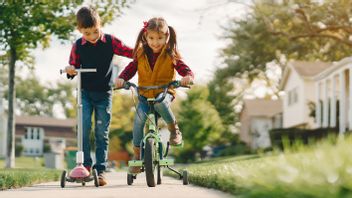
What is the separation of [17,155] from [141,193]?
5645 cm

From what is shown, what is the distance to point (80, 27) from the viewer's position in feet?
23.2

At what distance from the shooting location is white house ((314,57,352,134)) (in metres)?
26.0

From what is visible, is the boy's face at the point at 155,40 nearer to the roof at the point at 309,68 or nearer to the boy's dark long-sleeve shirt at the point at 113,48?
the boy's dark long-sleeve shirt at the point at 113,48

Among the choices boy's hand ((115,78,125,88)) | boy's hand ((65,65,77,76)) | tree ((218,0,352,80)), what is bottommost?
boy's hand ((115,78,125,88))

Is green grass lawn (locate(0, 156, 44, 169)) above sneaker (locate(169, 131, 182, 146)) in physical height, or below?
below

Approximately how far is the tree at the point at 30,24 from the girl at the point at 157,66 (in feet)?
31.7

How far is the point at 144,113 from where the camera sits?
22.3 feet

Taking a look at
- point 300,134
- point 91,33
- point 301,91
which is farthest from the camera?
point 301,91

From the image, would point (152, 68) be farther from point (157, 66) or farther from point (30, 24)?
point (30, 24)

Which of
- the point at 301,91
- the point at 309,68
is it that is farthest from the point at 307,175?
the point at 309,68

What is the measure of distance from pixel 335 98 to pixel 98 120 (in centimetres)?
2261

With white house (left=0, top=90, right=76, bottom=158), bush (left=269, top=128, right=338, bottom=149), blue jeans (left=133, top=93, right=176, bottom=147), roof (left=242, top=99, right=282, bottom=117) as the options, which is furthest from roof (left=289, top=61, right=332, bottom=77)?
white house (left=0, top=90, right=76, bottom=158)

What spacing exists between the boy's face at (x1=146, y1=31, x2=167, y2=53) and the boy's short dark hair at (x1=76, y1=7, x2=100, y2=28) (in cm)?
68

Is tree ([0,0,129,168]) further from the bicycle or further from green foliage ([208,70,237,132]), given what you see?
green foliage ([208,70,237,132])
